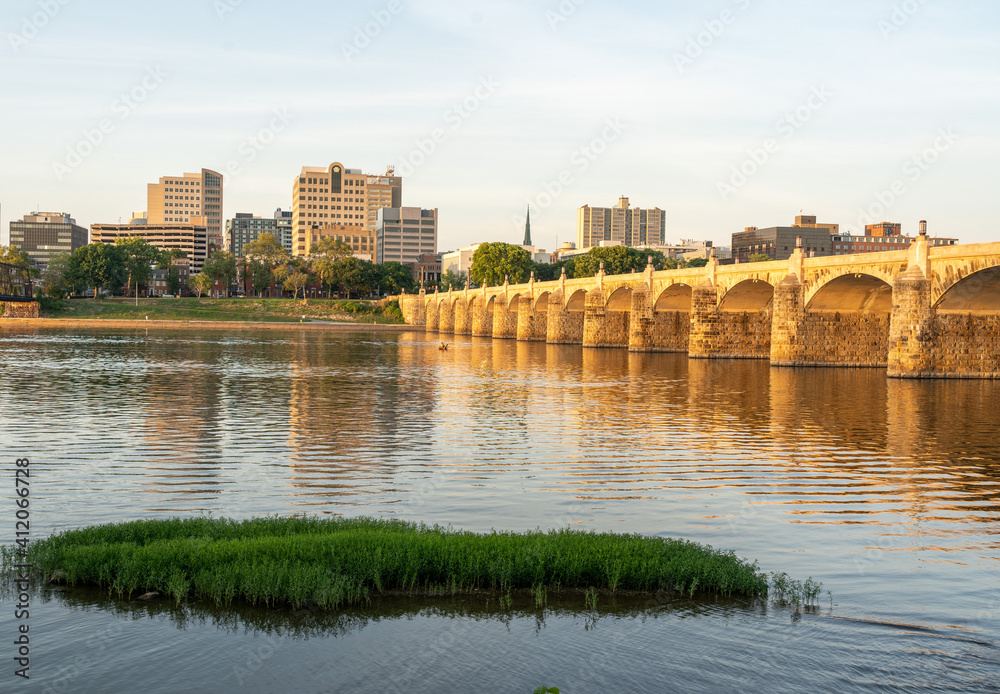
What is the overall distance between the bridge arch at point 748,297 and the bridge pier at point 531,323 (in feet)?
132

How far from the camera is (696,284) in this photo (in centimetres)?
6556

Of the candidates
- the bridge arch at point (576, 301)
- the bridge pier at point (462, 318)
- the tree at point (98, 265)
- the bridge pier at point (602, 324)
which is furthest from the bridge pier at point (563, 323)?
the tree at point (98, 265)

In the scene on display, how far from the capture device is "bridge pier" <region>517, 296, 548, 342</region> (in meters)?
104

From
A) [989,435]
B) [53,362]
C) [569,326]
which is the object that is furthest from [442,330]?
[989,435]

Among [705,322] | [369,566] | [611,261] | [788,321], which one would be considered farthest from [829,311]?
[611,261]

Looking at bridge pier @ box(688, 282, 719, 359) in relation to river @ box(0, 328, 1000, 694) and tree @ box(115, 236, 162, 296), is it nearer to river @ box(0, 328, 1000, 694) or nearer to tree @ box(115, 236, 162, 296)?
river @ box(0, 328, 1000, 694)

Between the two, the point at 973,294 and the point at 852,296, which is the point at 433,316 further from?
the point at 973,294

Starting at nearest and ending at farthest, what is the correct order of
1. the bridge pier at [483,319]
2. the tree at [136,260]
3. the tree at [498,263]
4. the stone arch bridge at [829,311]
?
the stone arch bridge at [829,311] → the bridge pier at [483,319] → the tree at [498,263] → the tree at [136,260]

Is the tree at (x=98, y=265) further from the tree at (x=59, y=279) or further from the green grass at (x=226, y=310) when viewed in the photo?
the green grass at (x=226, y=310)

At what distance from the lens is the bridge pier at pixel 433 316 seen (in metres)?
150

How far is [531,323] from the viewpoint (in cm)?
10394

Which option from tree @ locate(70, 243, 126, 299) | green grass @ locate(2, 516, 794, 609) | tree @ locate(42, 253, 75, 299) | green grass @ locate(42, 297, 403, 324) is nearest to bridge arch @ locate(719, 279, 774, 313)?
green grass @ locate(2, 516, 794, 609)

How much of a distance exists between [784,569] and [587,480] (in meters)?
6.69

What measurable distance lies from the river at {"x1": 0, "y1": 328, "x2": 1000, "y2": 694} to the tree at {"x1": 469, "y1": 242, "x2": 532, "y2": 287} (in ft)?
389
